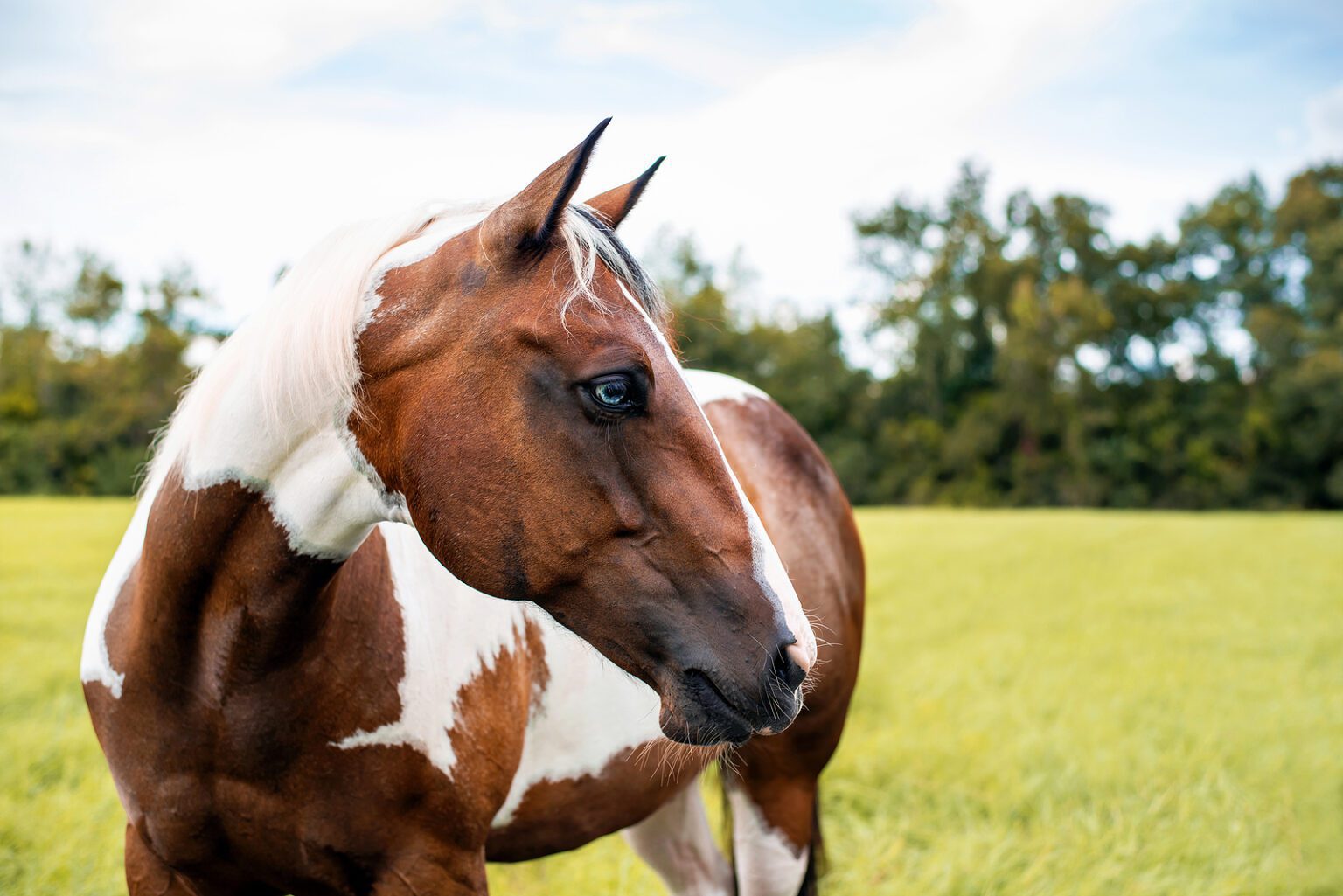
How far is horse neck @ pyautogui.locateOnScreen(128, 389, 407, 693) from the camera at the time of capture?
151 cm

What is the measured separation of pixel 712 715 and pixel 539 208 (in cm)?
82

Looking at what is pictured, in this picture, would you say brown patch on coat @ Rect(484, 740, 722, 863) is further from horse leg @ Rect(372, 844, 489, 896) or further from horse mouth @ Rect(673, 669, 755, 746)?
horse mouth @ Rect(673, 669, 755, 746)

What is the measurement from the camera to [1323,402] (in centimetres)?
3247

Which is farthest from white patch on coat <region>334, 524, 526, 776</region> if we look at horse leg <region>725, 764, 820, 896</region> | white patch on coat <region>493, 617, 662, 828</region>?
horse leg <region>725, 764, 820, 896</region>

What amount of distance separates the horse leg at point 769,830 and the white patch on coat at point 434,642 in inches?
47.6

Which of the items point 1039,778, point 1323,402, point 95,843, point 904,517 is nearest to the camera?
point 95,843

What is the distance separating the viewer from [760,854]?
2.90 m

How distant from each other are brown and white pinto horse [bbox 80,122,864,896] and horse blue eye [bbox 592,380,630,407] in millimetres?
10

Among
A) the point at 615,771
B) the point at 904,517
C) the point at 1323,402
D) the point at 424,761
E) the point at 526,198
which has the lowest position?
the point at 904,517

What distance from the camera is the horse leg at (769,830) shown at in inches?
113

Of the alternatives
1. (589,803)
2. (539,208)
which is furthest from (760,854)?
(539,208)

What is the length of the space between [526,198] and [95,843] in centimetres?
357

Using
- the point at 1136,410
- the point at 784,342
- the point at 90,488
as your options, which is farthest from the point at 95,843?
the point at 784,342

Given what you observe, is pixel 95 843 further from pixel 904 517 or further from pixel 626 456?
pixel 904 517
